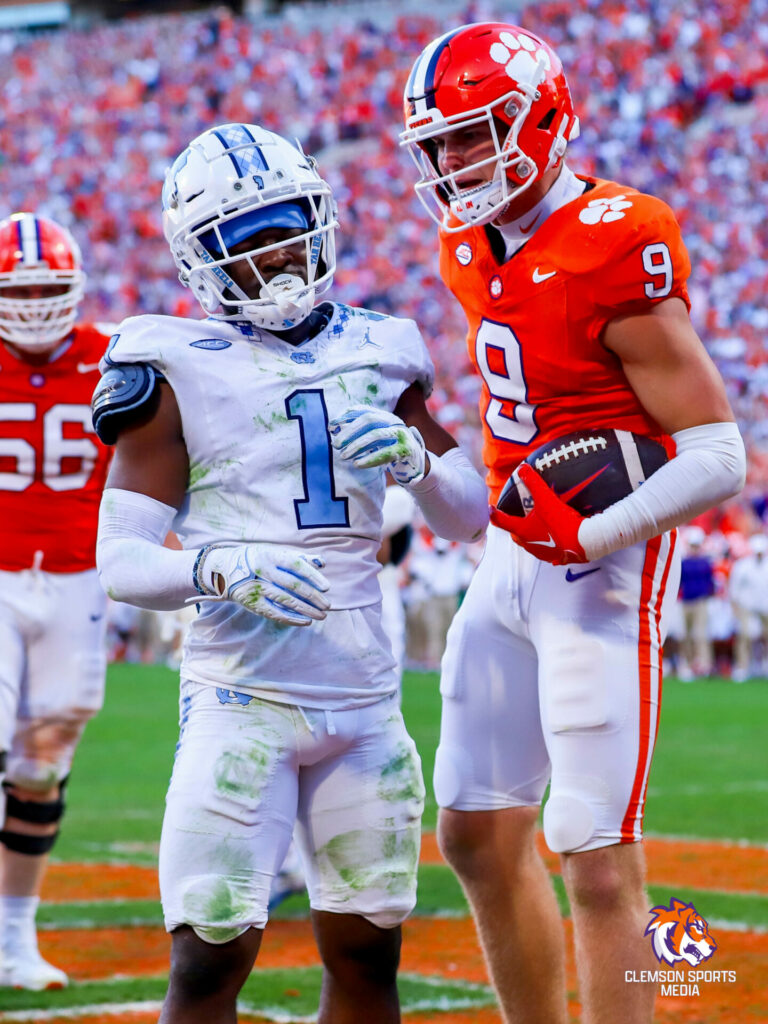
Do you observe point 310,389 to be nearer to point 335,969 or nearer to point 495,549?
point 495,549

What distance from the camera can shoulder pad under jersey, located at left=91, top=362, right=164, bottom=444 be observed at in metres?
2.53

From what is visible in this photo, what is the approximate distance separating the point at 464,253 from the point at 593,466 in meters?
0.62

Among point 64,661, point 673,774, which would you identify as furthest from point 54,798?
point 673,774

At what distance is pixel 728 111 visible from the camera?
19656 mm

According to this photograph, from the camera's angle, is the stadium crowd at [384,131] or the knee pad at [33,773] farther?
the stadium crowd at [384,131]

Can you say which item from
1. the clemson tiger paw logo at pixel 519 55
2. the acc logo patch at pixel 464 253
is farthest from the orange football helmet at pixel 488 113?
the acc logo patch at pixel 464 253

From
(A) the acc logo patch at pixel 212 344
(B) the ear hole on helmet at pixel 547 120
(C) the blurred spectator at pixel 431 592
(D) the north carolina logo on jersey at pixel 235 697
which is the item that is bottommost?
(D) the north carolina logo on jersey at pixel 235 697

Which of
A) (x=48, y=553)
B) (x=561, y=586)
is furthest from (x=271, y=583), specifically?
(x=48, y=553)

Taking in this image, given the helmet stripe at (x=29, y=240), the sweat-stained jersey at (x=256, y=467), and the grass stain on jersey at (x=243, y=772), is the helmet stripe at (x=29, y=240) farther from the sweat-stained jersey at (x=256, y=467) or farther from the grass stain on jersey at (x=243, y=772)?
the grass stain on jersey at (x=243, y=772)

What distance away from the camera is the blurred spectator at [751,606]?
14.8m

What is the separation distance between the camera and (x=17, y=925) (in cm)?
432

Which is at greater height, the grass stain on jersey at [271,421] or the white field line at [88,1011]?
the grass stain on jersey at [271,421]

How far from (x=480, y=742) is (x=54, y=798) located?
75.8 inches

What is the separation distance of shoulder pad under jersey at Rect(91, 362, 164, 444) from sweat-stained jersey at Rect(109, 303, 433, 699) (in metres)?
0.02
